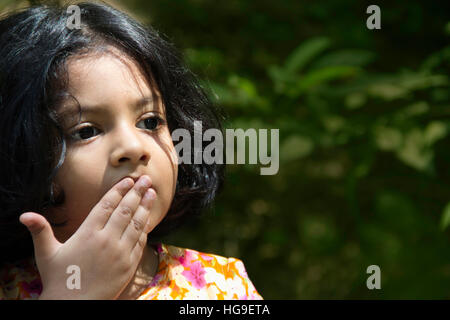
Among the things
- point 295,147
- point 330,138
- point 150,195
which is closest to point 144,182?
point 150,195

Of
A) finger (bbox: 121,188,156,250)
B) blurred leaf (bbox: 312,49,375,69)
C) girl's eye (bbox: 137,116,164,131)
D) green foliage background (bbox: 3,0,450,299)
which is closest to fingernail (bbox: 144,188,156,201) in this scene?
finger (bbox: 121,188,156,250)

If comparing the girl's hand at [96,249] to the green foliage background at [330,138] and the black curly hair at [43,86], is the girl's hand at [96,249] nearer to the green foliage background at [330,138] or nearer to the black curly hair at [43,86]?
the black curly hair at [43,86]

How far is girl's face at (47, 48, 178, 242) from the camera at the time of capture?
2.99ft

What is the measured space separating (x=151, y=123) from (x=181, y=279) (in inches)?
10.7

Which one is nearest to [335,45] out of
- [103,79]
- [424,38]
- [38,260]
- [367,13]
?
[367,13]

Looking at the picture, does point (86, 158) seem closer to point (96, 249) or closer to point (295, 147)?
point (96, 249)

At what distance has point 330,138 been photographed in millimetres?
1507

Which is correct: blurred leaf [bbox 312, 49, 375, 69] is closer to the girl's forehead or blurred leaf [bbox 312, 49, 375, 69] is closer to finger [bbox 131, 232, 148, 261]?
the girl's forehead

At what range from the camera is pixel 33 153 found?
93cm

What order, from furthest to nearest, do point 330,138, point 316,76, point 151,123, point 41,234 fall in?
1. point 330,138
2. point 316,76
3. point 151,123
4. point 41,234

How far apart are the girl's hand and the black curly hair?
0.29ft

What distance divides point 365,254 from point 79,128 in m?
1.01

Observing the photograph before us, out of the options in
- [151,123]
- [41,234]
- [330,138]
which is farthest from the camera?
Result: [330,138]

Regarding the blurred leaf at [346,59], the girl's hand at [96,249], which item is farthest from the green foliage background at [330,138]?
the girl's hand at [96,249]
